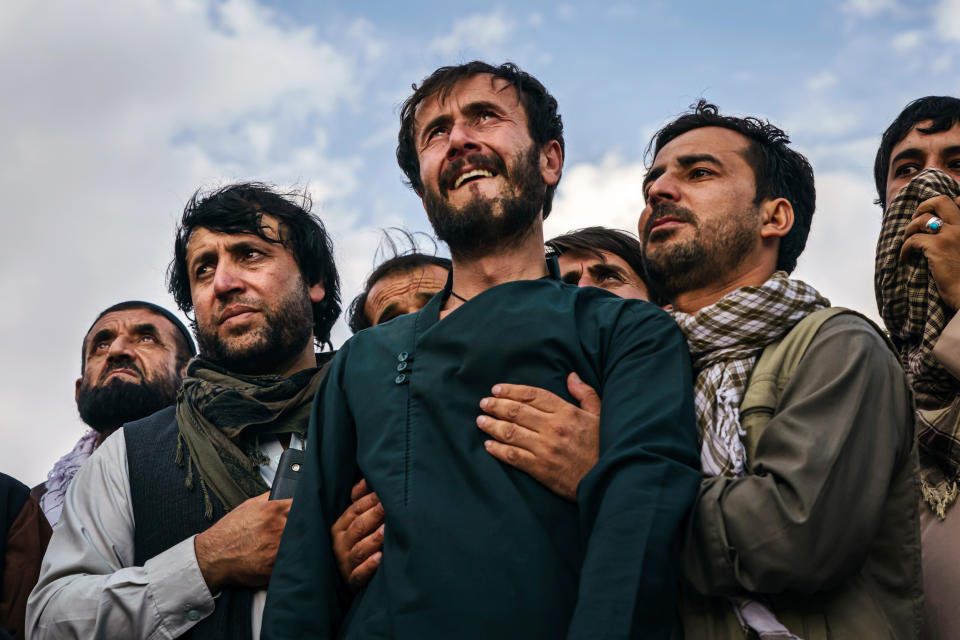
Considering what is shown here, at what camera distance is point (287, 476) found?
11.5ft

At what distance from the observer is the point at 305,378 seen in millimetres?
4289

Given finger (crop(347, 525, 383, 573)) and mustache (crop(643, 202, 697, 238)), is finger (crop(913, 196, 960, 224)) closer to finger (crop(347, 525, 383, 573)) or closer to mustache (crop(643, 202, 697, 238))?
mustache (crop(643, 202, 697, 238))

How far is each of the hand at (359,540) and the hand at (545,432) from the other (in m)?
0.44

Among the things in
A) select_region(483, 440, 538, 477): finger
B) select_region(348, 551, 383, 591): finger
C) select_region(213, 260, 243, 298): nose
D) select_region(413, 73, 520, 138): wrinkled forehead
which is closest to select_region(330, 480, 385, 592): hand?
select_region(348, 551, 383, 591): finger

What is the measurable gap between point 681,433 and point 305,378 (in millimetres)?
2231

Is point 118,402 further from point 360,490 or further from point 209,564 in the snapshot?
point 360,490

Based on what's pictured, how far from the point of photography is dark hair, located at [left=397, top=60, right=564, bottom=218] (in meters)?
3.67

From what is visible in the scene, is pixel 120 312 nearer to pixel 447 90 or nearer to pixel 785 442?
pixel 447 90

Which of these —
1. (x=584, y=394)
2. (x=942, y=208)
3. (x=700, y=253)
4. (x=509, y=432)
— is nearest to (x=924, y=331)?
(x=942, y=208)

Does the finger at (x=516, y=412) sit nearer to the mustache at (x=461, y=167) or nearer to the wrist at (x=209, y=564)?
the mustache at (x=461, y=167)

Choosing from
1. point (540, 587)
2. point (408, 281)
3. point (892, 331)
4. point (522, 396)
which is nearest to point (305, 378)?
point (408, 281)

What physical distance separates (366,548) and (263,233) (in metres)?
2.40

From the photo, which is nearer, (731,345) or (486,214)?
(731,345)

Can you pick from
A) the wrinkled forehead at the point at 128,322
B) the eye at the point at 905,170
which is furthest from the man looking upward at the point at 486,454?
the wrinkled forehead at the point at 128,322
